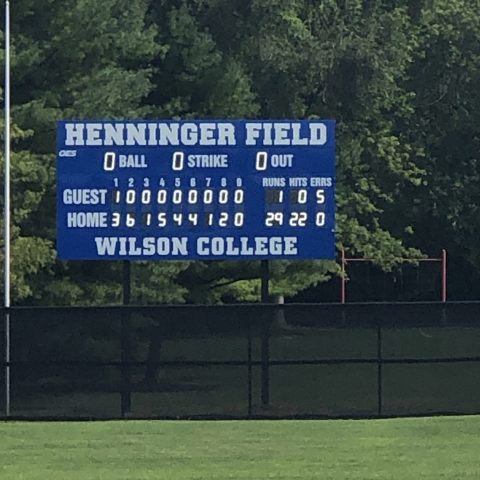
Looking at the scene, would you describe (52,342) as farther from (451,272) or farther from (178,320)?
(451,272)

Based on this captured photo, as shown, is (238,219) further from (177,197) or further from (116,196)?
(116,196)

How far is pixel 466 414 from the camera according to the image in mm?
17281

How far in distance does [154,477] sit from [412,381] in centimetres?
639

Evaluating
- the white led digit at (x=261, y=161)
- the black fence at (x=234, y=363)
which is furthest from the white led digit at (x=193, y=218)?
the black fence at (x=234, y=363)

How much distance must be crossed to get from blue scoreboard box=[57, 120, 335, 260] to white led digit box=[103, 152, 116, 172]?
0.04 ft

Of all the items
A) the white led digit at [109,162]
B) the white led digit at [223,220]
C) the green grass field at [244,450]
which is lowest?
the green grass field at [244,450]

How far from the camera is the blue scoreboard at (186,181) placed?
59.4 feet

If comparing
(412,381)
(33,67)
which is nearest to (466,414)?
(412,381)

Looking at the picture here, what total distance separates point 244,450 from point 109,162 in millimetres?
5645

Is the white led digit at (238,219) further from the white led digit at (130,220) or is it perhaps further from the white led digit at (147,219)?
the white led digit at (130,220)

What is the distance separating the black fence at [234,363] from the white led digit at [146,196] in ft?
5.89

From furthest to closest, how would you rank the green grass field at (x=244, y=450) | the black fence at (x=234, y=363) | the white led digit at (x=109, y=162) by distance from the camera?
the white led digit at (x=109, y=162), the black fence at (x=234, y=363), the green grass field at (x=244, y=450)

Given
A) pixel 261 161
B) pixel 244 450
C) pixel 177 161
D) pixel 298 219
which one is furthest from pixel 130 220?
pixel 244 450

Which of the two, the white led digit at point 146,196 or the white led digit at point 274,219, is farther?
the white led digit at point 274,219
